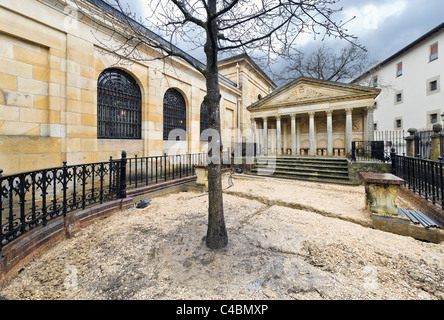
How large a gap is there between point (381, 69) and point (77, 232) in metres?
36.3

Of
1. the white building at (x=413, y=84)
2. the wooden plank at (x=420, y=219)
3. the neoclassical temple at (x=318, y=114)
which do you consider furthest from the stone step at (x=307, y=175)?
the white building at (x=413, y=84)

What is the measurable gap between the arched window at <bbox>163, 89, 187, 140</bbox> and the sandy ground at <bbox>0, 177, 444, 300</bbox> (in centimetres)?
667

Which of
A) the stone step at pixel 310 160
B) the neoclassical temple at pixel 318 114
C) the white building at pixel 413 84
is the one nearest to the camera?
the stone step at pixel 310 160

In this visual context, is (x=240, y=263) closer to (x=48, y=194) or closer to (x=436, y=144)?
(x=48, y=194)

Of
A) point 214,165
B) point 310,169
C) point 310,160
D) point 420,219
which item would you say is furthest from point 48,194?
point 310,160

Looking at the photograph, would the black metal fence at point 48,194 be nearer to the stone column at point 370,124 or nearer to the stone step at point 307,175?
the stone step at point 307,175

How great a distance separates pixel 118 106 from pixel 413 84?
30.1 m

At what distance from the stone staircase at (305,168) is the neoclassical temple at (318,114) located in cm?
334

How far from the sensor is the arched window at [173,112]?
9695 mm

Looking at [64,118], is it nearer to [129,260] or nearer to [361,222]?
[129,260]

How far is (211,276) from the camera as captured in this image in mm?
2238

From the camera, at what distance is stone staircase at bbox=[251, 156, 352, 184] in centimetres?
941

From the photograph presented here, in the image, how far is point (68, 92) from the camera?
228 inches

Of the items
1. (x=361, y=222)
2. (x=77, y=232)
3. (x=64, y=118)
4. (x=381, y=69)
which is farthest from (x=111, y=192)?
(x=381, y=69)
